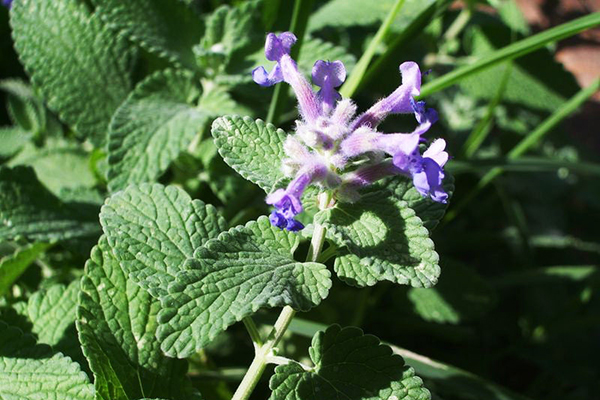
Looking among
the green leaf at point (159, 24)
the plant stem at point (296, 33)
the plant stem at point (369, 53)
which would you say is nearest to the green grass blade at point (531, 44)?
the plant stem at point (369, 53)

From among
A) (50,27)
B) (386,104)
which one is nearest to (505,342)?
(386,104)

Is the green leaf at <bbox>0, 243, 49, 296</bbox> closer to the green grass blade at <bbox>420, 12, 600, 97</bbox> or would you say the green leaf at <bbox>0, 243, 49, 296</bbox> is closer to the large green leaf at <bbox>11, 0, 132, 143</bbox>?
the large green leaf at <bbox>11, 0, 132, 143</bbox>

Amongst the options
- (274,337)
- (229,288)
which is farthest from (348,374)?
(229,288)

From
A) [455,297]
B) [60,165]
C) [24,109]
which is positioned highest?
[24,109]

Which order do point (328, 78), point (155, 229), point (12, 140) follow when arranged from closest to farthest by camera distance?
point (328, 78) → point (155, 229) → point (12, 140)

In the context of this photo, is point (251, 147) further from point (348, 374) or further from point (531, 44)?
point (531, 44)
